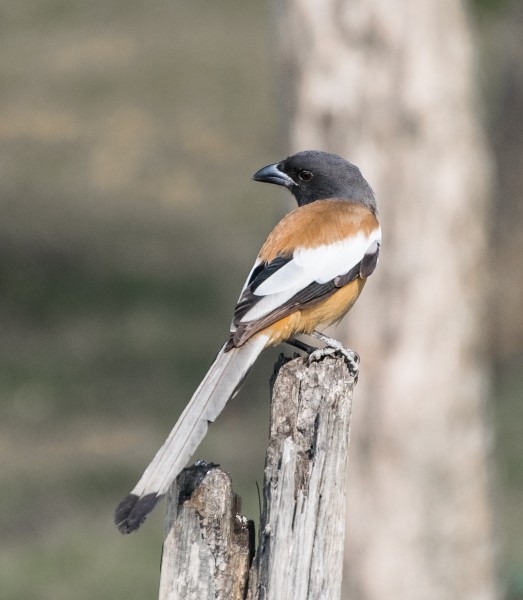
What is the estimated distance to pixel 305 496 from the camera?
13.0 ft

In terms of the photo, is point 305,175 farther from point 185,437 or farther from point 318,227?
point 185,437

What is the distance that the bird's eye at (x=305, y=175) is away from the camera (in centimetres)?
611

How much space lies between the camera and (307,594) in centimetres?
390

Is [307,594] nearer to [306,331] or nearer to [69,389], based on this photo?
[306,331]

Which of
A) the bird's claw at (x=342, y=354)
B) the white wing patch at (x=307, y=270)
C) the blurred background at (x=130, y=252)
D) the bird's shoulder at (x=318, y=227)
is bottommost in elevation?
the bird's claw at (x=342, y=354)

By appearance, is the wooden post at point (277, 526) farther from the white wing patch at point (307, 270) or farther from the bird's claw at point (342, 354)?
the white wing patch at point (307, 270)

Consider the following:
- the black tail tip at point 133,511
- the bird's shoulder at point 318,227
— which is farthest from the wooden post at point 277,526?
the bird's shoulder at point 318,227

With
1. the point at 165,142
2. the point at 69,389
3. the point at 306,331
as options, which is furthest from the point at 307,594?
the point at 165,142

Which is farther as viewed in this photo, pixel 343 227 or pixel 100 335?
pixel 100 335

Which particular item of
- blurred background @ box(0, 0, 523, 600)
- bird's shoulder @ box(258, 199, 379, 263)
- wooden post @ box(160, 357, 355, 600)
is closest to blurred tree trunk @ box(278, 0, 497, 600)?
blurred background @ box(0, 0, 523, 600)

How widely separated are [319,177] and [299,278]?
1.03 metres

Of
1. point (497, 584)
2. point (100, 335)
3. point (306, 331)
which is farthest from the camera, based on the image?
point (100, 335)

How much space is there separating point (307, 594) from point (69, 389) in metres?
11.3

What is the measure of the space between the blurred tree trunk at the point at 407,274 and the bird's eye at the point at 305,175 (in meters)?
2.26
